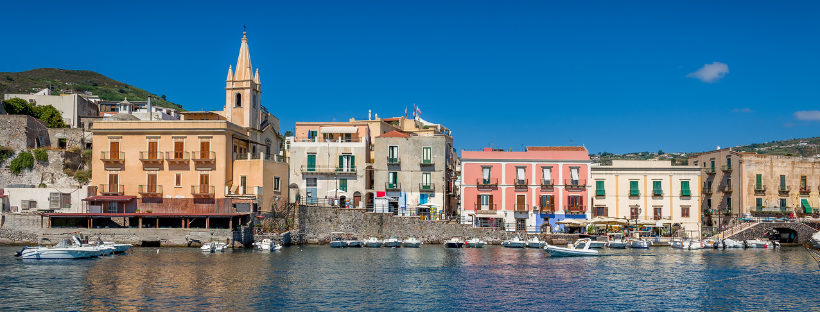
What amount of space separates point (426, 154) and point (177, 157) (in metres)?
22.4

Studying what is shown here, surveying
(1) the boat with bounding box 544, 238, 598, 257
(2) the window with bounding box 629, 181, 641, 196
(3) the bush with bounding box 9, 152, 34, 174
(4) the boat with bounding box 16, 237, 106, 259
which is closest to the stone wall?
(1) the boat with bounding box 544, 238, 598, 257

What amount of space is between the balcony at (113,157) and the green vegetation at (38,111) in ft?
53.6

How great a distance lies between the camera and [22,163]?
203ft

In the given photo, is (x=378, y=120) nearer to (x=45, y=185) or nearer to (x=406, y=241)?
(x=406, y=241)

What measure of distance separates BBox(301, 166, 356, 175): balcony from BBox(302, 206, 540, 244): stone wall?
699 cm

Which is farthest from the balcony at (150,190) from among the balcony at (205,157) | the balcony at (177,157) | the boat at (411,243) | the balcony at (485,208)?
the balcony at (485,208)

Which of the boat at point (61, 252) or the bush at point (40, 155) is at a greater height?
the bush at point (40, 155)

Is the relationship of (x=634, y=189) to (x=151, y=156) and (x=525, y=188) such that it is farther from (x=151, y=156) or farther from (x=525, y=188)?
(x=151, y=156)

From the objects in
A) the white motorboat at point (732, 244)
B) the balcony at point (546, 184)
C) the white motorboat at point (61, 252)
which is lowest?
the white motorboat at point (732, 244)

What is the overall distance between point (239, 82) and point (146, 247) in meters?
18.5

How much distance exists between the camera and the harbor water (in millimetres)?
30350

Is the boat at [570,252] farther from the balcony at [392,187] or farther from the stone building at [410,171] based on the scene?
the balcony at [392,187]

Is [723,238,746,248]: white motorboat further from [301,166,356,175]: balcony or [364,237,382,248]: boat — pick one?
[301,166,356,175]: balcony

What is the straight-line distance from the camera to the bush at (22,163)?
61719mm
